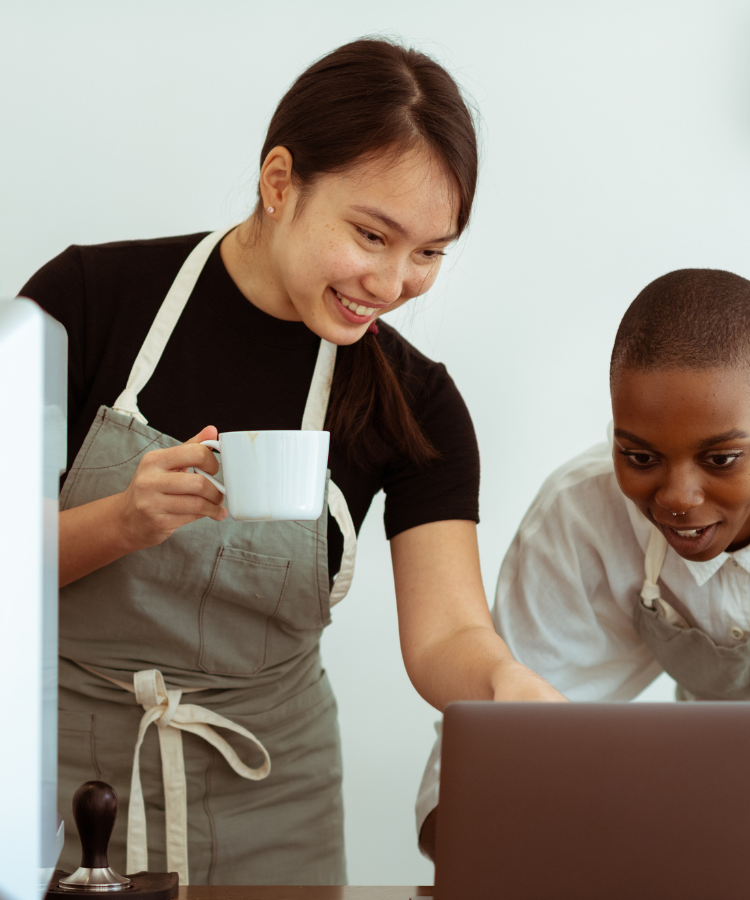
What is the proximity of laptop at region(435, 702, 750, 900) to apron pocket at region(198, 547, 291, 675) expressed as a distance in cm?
65

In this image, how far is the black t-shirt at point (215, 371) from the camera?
1093 millimetres

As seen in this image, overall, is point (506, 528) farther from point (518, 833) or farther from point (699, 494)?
point (518, 833)

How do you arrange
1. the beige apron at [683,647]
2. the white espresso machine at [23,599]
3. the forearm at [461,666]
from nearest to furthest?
1. the white espresso machine at [23,599]
2. the forearm at [461,666]
3. the beige apron at [683,647]

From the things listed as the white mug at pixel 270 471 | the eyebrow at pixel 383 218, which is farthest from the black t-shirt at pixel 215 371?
the white mug at pixel 270 471

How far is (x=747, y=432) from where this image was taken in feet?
3.26

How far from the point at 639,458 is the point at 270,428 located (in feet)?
1.44

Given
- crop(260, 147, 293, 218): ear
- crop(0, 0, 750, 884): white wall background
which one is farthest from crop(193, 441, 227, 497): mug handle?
crop(0, 0, 750, 884): white wall background

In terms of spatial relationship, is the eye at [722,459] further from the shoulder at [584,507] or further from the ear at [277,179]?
the ear at [277,179]

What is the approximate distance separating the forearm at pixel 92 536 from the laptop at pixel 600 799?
51 centimetres

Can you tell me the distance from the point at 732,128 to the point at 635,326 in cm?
90

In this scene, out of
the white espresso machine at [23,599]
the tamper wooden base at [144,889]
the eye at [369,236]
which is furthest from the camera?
the eye at [369,236]

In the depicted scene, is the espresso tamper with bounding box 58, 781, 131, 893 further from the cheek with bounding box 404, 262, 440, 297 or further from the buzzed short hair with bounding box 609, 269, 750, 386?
the buzzed short hair with bounding box 609, 269, 750, 386

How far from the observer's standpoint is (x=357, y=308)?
101cm

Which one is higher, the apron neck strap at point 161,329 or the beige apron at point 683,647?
the apron neck strap at point 161,329
